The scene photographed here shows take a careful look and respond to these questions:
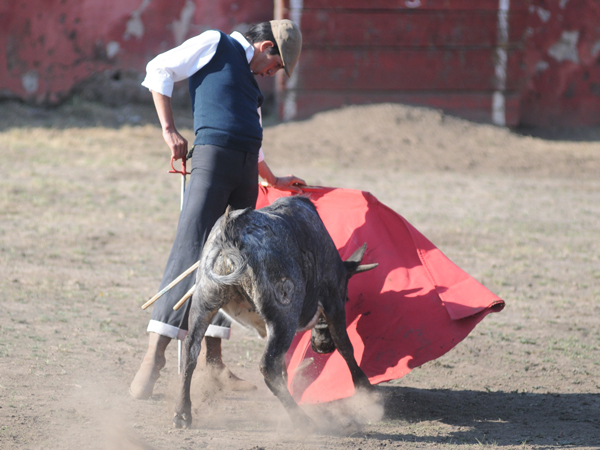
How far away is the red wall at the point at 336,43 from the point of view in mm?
13664

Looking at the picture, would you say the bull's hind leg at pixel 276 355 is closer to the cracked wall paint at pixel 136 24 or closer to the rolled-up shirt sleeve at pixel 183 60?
the rolled-up shirt sleeve at pixel 183 60

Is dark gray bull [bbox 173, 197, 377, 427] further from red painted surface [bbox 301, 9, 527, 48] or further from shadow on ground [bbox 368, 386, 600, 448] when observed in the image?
red painted surface [bbox 301, 9, 527, 48]

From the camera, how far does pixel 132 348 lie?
4590 millimetres

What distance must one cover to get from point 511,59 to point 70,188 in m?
8.67

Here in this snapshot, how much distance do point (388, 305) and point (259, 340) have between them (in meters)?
1.33

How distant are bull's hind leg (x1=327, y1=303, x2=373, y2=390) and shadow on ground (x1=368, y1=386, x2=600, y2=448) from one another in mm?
229

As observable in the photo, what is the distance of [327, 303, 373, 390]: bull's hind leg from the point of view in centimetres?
363

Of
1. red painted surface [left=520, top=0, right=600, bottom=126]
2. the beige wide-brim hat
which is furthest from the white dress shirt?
red painted surface [left=520, top=0, right=600, bottom=126]

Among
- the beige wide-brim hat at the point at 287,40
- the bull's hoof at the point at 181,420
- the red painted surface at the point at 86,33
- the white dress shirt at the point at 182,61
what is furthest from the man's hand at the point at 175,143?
the red painted surface at the point at 86,33

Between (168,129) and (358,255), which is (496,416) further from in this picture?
(168,129)

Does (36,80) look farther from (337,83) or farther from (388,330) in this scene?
(388,330)

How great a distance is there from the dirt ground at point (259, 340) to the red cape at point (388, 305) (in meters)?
0.20

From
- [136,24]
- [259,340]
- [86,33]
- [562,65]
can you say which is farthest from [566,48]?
[259,340]

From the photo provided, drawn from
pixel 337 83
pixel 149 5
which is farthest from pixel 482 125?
pixel 149 5
